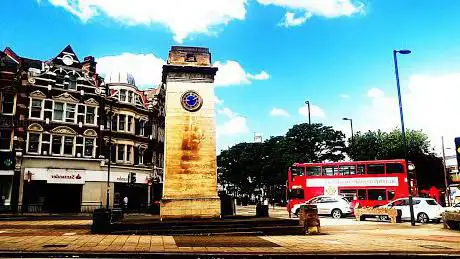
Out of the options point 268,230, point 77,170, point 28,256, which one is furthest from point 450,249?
point 77,170

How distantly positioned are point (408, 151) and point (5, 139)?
42.6 m

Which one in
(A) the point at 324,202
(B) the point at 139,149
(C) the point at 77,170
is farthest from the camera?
(B) the point at 139,149

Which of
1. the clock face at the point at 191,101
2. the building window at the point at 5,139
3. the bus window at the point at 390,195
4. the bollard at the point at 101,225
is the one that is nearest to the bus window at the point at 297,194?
the bus window at the point at 390,195

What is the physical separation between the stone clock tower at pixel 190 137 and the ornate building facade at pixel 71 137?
703 inches

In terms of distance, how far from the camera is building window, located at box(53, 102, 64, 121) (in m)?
36.1

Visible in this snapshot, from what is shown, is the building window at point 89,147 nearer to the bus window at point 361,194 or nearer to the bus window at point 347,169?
the bus window at point 347,169

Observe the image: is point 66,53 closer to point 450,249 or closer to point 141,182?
point 141,182

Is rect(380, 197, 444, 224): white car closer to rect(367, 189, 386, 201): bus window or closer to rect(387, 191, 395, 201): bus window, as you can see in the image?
rect(387, 191, 395, 201): bus window

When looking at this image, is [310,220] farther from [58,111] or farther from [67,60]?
[67,60]

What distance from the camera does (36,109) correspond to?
115ft

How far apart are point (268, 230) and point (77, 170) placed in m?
27.0

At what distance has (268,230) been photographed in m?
14.4

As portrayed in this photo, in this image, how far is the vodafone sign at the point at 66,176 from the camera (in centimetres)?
3469

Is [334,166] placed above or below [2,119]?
below
